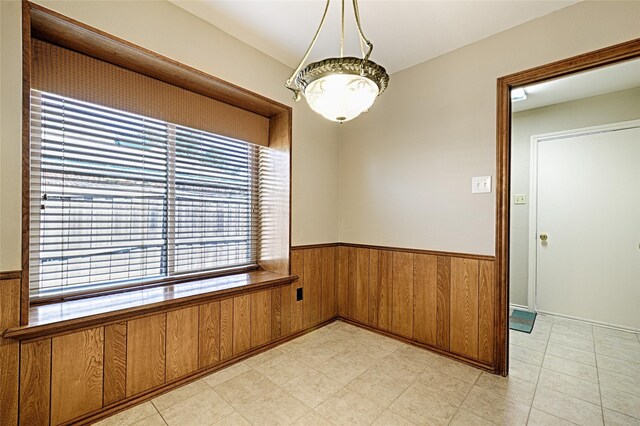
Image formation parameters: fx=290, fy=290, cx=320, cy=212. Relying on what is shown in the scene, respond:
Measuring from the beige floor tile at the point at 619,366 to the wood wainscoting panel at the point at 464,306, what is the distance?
3.18 feet

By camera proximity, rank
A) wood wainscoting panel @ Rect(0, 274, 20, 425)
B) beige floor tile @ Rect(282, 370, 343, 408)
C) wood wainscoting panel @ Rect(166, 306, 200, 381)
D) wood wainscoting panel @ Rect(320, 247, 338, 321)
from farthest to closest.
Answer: wood wainscoting panel @ Rect(320, 247, 338, 321) → wood wainscoting panel @ Rect(166, 306, 200, 381) → beige floor tile @ Rect(282, 370, 343, 408) → wood wainscoting panel @ Rect(0, 274, 20, 425)

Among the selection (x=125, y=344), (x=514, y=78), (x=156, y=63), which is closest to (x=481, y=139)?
(x=514, y=78)

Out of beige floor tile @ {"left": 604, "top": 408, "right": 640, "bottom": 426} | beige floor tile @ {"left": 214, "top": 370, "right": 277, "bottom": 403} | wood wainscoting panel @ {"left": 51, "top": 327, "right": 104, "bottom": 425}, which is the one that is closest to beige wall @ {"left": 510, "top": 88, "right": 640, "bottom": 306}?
beige floor tile @ {"left": 604, "top": 408, "right": 640, "bottom": 426}

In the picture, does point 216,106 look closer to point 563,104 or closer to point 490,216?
point 490,216

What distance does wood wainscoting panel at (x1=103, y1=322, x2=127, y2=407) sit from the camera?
1.66 metres

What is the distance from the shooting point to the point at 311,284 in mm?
2889

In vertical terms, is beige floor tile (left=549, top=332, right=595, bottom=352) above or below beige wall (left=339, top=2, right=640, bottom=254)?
below

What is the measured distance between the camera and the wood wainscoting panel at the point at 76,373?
1506 mm

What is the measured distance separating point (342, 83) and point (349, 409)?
5.86ft

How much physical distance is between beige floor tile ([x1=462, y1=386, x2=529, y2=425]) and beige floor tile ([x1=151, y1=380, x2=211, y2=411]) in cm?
167

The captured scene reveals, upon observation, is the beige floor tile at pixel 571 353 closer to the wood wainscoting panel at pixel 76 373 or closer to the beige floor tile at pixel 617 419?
the beige floor tile at pixel 617 419

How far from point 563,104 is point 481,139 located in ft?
6.39

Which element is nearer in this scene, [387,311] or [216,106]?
[216,106]

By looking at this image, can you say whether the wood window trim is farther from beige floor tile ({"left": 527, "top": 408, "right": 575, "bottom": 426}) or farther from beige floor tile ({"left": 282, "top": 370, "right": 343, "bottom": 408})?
beige floor tile ({"left": 527, "top": 408, "right": 575, "bottom": 426})
